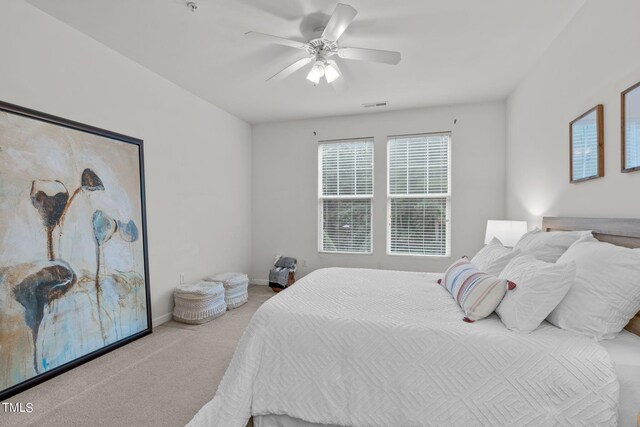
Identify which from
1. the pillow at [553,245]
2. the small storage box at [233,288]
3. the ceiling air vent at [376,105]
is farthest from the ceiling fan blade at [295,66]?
the small storage box at [233,288]

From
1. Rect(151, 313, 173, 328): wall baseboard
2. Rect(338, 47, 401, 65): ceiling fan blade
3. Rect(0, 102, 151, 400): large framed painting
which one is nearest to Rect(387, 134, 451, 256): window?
Rect(338, 47, 401, 65): ceiling fan blade

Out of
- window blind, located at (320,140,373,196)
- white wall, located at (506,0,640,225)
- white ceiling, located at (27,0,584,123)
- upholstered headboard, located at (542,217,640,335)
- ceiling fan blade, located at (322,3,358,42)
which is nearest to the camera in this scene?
upholstered headboard, located at (542,217,640,335)

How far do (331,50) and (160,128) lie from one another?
6.74ft

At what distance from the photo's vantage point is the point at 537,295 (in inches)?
58.5

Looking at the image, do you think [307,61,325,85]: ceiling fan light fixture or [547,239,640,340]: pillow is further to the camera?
[307,61,325,85]: ceiling fan light fixture

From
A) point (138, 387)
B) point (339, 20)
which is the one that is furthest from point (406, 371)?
point (339, 20)

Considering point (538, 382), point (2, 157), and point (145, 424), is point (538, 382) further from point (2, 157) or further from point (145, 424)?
point (2, 157)

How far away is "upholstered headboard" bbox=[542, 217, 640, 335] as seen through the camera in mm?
1541

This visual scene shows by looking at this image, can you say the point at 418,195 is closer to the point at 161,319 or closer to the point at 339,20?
the point at 339,20

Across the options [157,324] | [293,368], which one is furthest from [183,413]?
[157,324]

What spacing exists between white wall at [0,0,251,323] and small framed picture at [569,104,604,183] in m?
3.74

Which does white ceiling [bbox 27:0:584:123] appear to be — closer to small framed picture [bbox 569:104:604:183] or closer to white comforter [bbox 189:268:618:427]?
small framed picture [bbox 569:104:604:183]

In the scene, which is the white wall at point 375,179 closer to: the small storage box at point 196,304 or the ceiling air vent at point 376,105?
the ceiling air vent at point 376,105

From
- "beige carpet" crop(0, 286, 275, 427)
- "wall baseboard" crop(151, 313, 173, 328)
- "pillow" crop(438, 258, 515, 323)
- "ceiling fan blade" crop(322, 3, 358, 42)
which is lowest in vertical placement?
"beige carpet" crop(0, 286, 275, 427)
